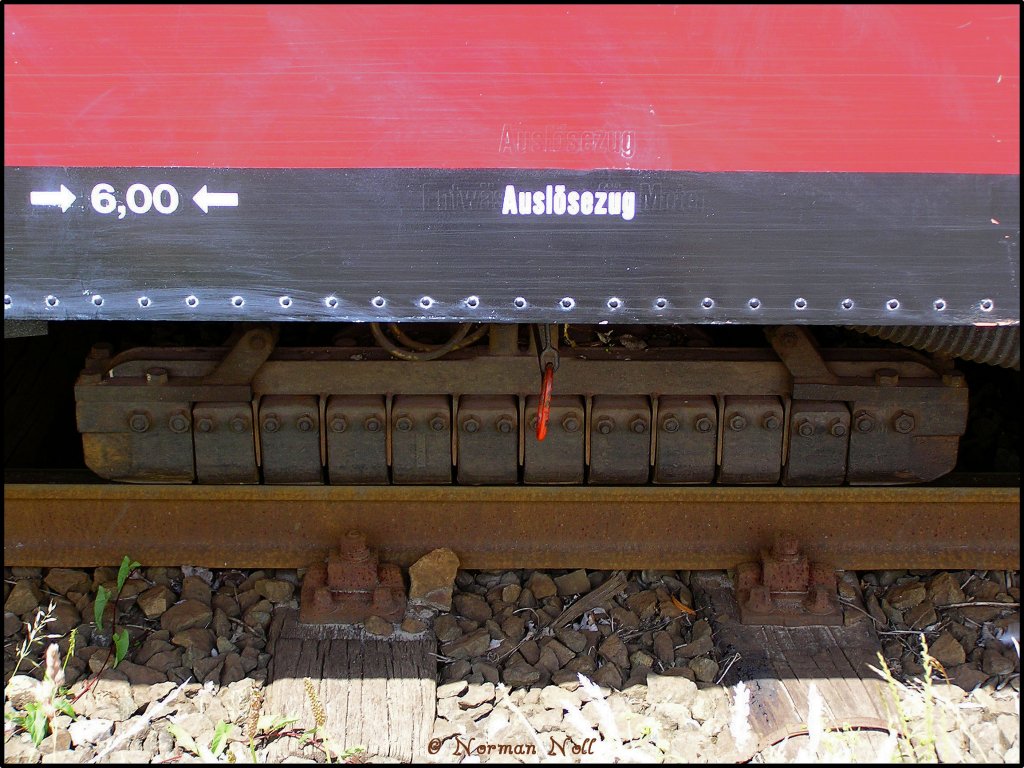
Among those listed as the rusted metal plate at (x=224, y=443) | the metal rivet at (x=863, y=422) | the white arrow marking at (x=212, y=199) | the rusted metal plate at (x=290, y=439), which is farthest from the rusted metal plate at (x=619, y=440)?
the white arrow marking at (x=212, y=199)

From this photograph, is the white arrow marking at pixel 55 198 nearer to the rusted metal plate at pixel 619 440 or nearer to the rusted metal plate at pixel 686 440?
the rusted metal plate at pixel 619 440

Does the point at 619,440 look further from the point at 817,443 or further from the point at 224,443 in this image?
the point at 224,443

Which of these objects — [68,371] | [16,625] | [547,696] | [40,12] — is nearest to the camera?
[40,12]

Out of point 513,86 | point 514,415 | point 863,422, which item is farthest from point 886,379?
point 513,86

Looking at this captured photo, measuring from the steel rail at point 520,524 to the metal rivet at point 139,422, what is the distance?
235 mm

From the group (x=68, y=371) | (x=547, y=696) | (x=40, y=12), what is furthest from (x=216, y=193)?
(x=68, y=371)

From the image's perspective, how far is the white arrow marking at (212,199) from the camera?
7.53ft

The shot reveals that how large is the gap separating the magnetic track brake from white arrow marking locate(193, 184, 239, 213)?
3.52ft

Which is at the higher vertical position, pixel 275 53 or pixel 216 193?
pixel 275 53

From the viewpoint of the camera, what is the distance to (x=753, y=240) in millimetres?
2348

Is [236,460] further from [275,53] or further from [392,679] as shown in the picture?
[275,53]

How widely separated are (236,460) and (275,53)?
1685 mm

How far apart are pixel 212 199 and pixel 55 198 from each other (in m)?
0.38

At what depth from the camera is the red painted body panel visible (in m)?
2.22
